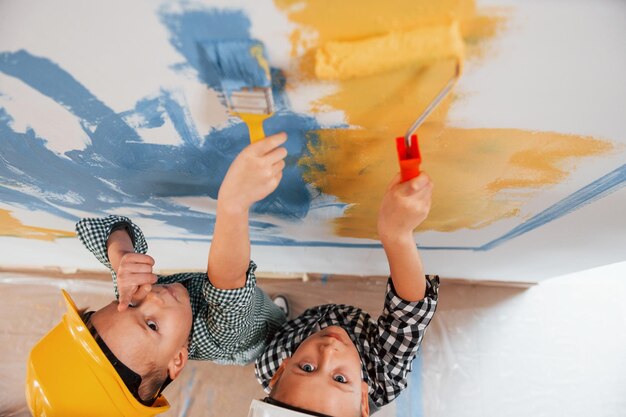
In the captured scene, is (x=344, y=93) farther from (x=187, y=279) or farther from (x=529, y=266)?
(x=529, y=266)

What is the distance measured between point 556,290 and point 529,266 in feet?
0.95

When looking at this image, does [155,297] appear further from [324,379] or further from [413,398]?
[413,398]

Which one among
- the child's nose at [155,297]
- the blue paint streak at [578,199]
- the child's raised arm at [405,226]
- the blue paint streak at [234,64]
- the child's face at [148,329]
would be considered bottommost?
the child's face at [148,329]

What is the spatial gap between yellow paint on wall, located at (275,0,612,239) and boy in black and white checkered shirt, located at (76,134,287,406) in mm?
100

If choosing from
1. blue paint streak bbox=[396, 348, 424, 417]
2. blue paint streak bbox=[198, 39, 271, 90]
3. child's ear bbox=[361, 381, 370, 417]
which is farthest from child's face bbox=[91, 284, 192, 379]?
blue paint streak bbox=[396, 348, 424, 417]

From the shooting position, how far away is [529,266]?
3.88 ft

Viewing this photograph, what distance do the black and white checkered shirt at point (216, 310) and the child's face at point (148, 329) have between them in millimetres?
59

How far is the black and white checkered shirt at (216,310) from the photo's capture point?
2.53 ft

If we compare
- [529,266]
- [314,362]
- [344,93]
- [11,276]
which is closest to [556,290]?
[529,266]

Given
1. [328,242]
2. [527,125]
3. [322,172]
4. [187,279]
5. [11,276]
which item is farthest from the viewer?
[11,276]

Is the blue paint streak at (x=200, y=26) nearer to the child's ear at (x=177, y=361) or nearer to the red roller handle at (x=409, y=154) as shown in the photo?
the red roller handle at (x=409, y=154)

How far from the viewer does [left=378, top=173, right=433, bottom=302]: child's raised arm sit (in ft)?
1.95

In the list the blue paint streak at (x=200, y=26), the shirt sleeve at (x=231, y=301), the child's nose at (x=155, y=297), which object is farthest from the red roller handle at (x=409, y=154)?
the child's nose at (x=155, y=297)

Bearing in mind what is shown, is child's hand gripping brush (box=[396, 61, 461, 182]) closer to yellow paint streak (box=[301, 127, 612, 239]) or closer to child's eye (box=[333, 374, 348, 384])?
yellow paint streak (box=[301, 127, 612, 239])
